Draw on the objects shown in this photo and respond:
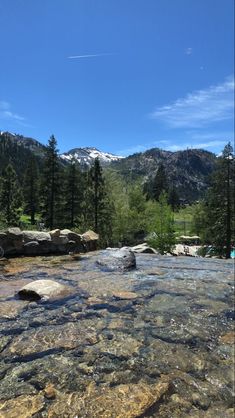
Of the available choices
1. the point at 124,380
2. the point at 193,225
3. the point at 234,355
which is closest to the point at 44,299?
the point at 124,380

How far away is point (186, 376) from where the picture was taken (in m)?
6.96

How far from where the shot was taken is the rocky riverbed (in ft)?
19.4

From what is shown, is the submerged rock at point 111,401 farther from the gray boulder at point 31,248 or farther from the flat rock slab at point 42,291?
the gray boulder at point 31,248

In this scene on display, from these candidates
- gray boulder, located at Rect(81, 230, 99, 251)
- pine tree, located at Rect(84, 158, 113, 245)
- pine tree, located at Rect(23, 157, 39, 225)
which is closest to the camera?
gray boulder, located at Rect(81, 230, 99, 251)

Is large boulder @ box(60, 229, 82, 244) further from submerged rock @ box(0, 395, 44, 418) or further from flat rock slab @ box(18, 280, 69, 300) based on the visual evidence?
submerged rock @ box(0, 395, 44, 418)

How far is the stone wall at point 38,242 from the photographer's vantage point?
59.6ft

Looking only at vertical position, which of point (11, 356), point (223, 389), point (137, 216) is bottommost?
point (223, 389)

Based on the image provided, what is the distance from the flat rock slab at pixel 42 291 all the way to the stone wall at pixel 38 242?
22.2 ft

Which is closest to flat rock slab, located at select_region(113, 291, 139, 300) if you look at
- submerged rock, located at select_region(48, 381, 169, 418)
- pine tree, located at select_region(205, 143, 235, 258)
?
submerged rock, located at select_region(48, 381, 169, 418)

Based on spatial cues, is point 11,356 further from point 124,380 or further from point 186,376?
point 186,376

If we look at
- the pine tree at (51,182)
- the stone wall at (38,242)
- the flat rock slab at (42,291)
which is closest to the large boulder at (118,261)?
the stone wall at (38,242)

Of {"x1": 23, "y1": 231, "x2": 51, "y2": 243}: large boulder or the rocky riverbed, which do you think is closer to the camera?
the rocky riverbed

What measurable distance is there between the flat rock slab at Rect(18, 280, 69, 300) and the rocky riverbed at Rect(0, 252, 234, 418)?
0.82 ft

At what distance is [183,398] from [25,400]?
276 cm
